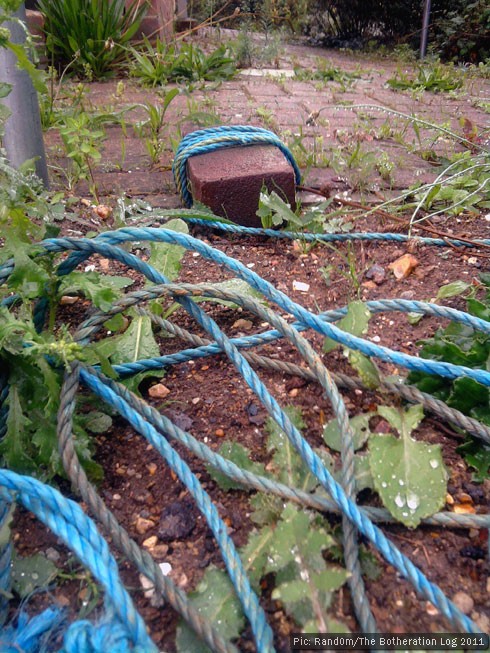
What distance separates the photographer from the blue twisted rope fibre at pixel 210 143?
2178 millimetres

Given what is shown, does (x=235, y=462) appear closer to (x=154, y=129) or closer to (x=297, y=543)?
(x=297, y=543)

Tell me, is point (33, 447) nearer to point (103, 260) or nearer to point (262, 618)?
point (262, 618)

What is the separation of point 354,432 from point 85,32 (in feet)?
13.5

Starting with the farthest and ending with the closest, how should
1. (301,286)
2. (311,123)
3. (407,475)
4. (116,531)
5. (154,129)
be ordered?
(311,123)
(154,129)
(301,286)
(407,475)
(116,531)

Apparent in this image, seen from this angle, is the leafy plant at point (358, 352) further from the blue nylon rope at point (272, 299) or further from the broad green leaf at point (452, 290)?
the broad green leaf at point (452, 290)

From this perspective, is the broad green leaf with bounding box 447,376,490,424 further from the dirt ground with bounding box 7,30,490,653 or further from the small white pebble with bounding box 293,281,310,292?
the small white pebble with bounding box 293,281,310,292

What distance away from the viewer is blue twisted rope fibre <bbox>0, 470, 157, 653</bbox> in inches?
31.7

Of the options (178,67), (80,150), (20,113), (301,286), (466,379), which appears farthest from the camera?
(178,67)

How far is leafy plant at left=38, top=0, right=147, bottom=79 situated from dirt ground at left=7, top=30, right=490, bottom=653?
1.72 meters

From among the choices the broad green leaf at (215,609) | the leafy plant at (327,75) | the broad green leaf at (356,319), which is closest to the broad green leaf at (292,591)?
the broad green leaf at (215,609)

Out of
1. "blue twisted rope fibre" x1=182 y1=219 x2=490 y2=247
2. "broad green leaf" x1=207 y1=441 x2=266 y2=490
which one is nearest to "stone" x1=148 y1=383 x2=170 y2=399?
"broad green leaf" x1=207 y1=441 x2=266 y2=490

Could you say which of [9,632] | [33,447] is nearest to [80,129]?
[33,447]

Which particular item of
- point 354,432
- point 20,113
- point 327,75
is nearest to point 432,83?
point 327,75

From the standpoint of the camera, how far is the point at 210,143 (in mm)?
2199
